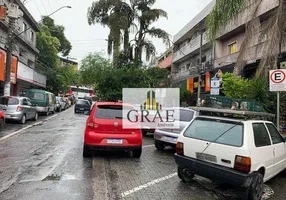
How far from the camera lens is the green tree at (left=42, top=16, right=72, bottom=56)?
181 ft

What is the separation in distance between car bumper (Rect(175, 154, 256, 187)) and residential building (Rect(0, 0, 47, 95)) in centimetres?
1810

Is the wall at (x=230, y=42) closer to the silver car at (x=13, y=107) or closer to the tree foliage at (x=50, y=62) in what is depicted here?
the silver car at (x=13, y=107)

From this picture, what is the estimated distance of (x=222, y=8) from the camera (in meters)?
10.7

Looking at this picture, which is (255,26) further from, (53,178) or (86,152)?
(53,178)

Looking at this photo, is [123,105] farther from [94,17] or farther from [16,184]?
[94,17]

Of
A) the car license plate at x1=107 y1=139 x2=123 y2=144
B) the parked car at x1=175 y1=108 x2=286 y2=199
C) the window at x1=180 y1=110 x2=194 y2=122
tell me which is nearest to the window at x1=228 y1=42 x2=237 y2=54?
the window at x1=180 y1=110 x2=194 y2=122

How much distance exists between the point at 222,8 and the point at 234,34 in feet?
44.1

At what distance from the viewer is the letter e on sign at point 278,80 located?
8.48m

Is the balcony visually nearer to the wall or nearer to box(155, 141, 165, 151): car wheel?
the wall

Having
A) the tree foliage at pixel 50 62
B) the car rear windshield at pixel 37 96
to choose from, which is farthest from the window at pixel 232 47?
the tree foliage at pixel 50 62

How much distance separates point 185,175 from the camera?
21.6ft

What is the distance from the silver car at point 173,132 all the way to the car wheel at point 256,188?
439 cm

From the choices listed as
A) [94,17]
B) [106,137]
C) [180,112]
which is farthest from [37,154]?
[94,17]

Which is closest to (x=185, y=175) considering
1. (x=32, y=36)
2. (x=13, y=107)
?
(x=13, y=107)
